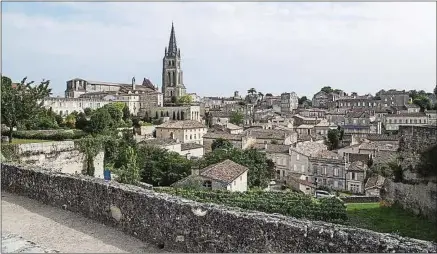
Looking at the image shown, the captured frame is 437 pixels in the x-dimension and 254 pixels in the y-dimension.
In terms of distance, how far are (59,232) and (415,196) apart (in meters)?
11.5

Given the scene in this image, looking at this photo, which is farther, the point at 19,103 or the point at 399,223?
the point at 19,103

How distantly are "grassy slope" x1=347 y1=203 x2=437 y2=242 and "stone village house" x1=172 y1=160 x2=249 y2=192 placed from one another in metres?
13.8

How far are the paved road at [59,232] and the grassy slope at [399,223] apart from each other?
323 inches

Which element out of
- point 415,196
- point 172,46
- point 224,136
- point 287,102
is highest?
point 172,46

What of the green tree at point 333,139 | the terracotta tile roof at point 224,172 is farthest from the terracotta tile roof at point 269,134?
the terracotta tile roof at point 224,172

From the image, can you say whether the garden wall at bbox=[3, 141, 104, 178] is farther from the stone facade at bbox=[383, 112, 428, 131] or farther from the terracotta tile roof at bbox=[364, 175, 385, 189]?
the stone facade at bbox=[383, 112, 428, 131]

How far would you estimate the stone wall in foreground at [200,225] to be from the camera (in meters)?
5.49

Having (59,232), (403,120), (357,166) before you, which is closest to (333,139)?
(403,120)

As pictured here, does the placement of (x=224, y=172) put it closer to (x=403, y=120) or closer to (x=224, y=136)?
(x=224, y=136)

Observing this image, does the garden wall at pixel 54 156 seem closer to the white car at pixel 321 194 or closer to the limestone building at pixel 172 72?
the white car at pixel 321 194

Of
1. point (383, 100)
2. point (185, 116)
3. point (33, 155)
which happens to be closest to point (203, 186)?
point (33, 155)

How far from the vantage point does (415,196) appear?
15156mm

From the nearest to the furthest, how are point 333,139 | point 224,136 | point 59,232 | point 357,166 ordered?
point 59,232 → point 357,166 → point 224,136 → point 333,139

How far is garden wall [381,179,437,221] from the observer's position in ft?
46.3
